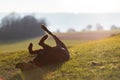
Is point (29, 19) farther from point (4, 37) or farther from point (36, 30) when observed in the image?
point (4, 37)

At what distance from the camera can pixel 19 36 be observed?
54.9m

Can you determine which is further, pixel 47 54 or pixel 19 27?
pixel 19 27

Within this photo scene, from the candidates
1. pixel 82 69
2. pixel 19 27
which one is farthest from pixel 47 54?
pixel 19 27

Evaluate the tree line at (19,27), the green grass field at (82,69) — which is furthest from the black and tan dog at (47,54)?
the tree line at (19,27)

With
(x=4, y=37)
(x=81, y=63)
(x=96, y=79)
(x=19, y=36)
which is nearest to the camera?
(x=96, y=79)

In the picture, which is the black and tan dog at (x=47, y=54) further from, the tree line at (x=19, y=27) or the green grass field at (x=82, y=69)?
the tree line at (x=19, y=27)

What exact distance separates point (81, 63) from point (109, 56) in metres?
1.58

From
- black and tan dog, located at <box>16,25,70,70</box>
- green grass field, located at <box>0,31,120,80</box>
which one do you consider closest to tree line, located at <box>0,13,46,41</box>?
green grass field, located at <box>0,31,120,80</box>

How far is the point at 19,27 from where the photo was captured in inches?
2202

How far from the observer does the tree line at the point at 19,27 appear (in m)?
52.6

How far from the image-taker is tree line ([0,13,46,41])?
2072 inches

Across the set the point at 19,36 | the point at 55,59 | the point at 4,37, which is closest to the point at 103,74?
the point at 55,59

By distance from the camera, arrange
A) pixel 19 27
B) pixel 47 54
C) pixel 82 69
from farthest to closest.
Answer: pixel 19 27 < pixel 82 69 < pixel 47 54

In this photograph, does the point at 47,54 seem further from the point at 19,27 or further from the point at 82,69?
the point at 19,27
